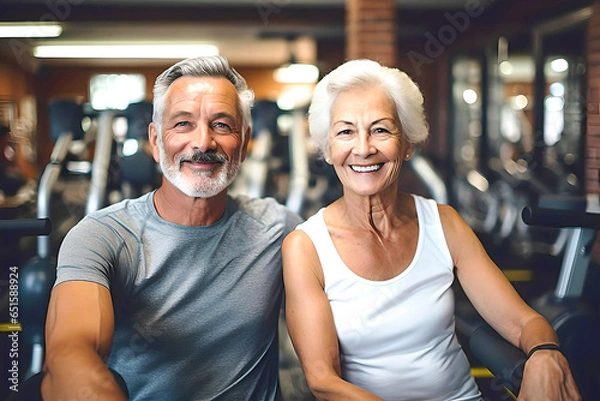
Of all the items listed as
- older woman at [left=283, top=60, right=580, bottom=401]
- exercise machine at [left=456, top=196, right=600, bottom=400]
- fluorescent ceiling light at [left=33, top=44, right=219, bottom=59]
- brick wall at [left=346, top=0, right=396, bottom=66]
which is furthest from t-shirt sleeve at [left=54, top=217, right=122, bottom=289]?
fluorescent ceiling light at [left=33, top=44, right=219, bottom=59]

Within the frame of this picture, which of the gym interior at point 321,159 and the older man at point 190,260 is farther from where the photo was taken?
the gym interior at point 321,159

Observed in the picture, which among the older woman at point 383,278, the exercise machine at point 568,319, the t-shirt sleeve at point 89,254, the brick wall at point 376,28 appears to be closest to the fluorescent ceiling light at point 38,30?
the brick wall at point 376,28

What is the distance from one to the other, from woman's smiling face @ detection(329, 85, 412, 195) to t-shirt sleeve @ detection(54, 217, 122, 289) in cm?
49

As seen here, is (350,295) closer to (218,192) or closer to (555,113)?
(218,192)

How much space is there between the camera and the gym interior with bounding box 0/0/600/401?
1.53 m

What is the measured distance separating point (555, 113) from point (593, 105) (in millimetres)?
3813

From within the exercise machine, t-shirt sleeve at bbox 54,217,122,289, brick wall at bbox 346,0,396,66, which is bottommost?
the exercise machine

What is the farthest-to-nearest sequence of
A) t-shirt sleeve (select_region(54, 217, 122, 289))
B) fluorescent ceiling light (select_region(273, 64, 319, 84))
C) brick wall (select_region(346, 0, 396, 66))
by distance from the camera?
fluorescent ceiling light (select_region(273, 64, 319, 84)), brick wall (select_region(346, 0, 396, 66)), t-shirt sleeve (select_region(54, 217, 122, 289))

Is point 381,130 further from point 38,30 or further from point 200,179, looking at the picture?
point 38,30

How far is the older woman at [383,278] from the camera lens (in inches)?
50.7

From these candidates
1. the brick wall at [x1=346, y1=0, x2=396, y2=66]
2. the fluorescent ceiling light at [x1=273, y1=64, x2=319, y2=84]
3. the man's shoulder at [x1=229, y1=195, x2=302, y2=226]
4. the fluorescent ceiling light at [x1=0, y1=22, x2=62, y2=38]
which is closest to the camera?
the man's shoulder at [x1=229, y1=195, x2=302, y2=226]

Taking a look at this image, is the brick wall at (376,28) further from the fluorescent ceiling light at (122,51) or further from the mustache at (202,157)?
the fluorescent ceiling light at (122,51)

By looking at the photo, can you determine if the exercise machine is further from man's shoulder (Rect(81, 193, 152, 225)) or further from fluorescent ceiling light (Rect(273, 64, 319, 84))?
fluorescent ceiling light (Rect(273, 64, 319, 84))

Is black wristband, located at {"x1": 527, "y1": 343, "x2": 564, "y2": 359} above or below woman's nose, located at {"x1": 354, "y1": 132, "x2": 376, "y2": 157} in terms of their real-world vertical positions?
below
